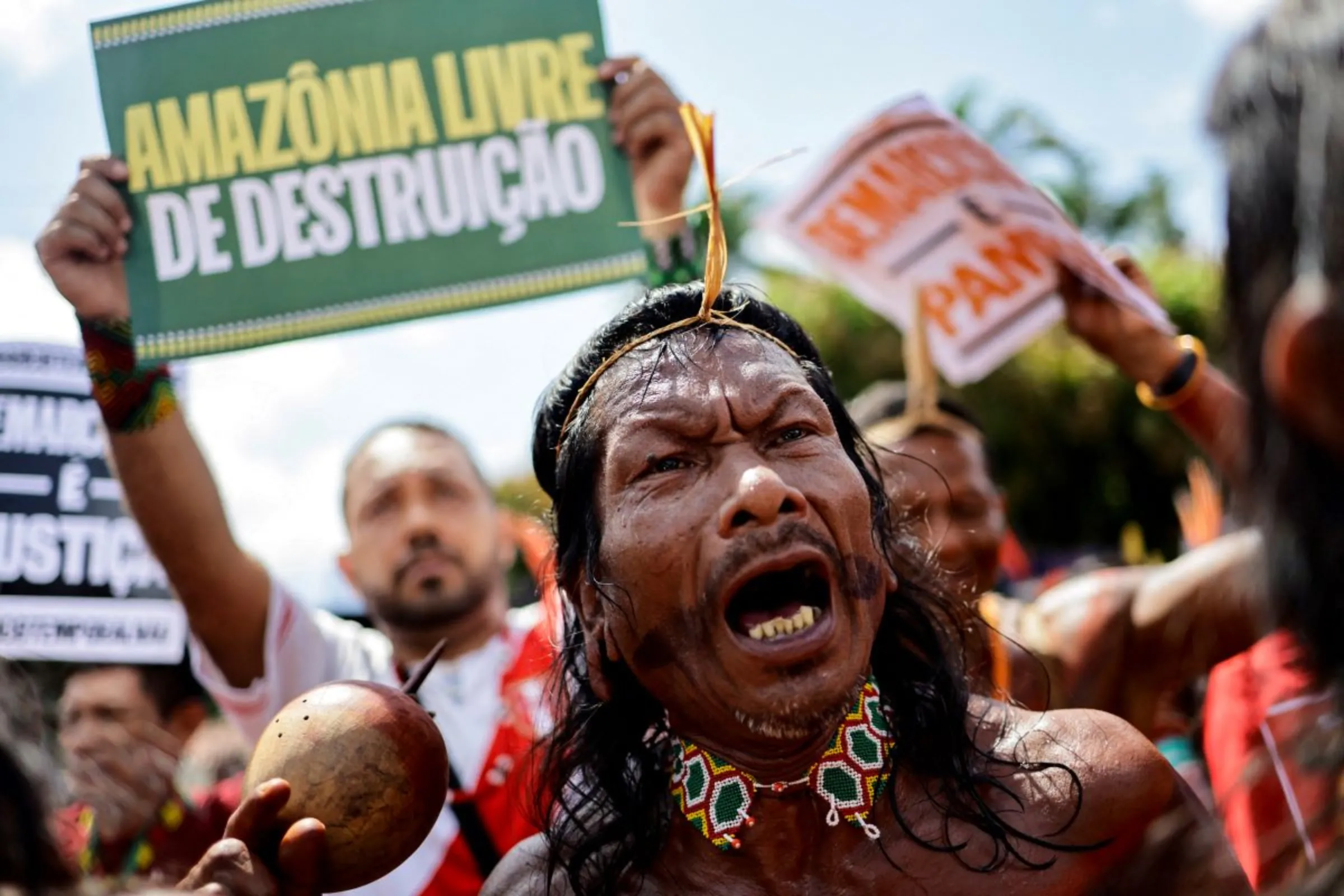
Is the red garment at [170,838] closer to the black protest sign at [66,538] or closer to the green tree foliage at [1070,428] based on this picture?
the black protest sign at [66,538]

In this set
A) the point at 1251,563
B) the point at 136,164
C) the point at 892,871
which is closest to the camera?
the point at 1251,563

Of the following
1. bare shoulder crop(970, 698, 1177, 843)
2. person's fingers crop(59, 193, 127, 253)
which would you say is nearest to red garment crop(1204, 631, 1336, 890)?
bare shoulder crop(970, 698, 1177, 843)

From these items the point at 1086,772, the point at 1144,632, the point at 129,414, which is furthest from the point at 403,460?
the point at 1086,772

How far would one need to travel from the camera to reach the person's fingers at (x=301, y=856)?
2.04 metres

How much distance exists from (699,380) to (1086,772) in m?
0.87

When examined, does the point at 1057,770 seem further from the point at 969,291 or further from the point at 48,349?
the point at 48,349

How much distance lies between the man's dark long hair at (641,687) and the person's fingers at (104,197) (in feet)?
4.84

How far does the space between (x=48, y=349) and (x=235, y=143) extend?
1.25 m

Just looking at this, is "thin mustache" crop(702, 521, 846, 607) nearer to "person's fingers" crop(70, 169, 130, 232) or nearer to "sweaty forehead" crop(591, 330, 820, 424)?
"sweaty forehead" crop(591, 330, 820, 424)

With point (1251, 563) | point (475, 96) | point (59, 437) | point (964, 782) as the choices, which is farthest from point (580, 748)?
point (59, 437)

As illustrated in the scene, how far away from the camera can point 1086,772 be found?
2.15 m

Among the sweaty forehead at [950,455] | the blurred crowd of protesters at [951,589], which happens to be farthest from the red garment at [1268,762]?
the sweaty forehead at [950,455]

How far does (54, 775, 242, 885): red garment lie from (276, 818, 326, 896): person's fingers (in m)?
2.29

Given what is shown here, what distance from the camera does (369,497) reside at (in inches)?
168
